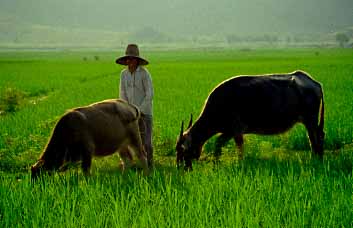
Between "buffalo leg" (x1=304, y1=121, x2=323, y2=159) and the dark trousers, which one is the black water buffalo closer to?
"buffalo leg" (x1=304, y1=121, x2=323, y2=159)

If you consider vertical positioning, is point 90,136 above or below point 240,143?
above

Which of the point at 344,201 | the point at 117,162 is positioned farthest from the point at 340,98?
the point at 344,201

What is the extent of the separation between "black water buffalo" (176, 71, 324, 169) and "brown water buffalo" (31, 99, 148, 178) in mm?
1093

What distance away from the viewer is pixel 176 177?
5.42 meters

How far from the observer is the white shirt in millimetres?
6738

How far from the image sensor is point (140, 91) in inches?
270

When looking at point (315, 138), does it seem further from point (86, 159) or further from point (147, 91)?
point (86, 159)

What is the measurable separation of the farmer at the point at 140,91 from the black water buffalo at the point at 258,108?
2.08 ft

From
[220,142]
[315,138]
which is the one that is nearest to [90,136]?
[220,142]

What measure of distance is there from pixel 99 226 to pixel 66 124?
2.32m

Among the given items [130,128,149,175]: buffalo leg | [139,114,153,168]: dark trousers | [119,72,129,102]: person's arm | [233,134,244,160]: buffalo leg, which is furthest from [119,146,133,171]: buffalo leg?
[233,134,244,160]: buffalo leg

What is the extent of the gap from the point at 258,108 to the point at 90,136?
2662 millimetres

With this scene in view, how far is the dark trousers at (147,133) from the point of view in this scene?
682 centimetres

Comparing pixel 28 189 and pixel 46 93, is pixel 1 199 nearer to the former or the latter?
pixel 28 189
